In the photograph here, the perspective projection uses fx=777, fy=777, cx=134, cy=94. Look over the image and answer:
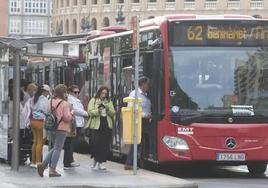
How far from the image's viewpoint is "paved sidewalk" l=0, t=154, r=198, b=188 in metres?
12.4

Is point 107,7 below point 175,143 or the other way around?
the other way around

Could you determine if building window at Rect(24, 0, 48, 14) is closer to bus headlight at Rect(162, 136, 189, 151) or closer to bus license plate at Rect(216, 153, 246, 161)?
bus headlight at Rect(162, 136, 189, 151)

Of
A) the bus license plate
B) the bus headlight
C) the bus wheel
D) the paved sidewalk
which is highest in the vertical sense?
the bus headlight

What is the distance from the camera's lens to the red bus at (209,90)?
45.9 feet

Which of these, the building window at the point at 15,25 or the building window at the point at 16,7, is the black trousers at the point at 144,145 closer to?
the building window at the point at 15,25

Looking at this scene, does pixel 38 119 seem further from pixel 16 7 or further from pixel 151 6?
pixel 16 7

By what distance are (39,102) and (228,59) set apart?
370cm

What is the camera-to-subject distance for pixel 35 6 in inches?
5635

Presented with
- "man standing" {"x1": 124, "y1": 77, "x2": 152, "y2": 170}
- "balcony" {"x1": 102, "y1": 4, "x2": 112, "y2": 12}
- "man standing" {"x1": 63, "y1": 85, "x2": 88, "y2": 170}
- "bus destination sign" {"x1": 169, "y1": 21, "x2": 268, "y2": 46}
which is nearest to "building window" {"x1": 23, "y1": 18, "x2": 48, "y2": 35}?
"balcony" {"x1": 102, "y1": 4, "x2": 112, "y2": 12}

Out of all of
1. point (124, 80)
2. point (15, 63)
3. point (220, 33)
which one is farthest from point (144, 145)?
point (15, 63)

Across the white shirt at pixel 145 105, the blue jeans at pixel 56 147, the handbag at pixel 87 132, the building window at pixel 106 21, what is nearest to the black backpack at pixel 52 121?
the blue jeans at pixel 56 147

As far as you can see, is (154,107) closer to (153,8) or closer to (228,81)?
(228,81)

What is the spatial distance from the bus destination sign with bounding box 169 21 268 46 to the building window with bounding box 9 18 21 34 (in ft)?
411

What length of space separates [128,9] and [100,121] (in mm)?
109953
